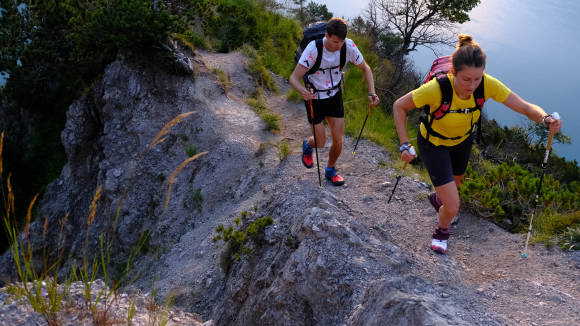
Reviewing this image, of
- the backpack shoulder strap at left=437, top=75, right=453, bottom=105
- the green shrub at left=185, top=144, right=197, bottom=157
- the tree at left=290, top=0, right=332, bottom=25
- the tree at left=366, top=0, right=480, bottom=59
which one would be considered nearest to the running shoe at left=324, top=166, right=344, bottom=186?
the backpack shoulder strap at left=437, top=75, right=453, bottom=105

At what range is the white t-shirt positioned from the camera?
5.50 meters

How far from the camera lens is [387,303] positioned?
3.61m

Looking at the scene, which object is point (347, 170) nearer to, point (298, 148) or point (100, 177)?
point (298, 148)

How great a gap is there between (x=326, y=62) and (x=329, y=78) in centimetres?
27

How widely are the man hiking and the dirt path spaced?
1047mm

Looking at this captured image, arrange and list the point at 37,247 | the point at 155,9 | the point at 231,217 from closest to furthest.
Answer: the point at 231,217 → the point at 155,9 → the point at 37,247

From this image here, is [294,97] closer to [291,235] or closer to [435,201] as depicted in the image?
[435,201]

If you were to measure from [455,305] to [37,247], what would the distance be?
12.7 meters

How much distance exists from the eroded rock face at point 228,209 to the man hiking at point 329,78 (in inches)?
40.2

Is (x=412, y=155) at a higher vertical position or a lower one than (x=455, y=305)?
higher

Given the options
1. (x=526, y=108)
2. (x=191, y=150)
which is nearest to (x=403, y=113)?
(x=526, y=108)

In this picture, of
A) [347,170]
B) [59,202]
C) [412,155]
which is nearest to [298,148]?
[347,170]

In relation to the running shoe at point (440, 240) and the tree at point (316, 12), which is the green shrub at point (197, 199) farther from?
the tree at point (316, 12)

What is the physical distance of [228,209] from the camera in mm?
7844
